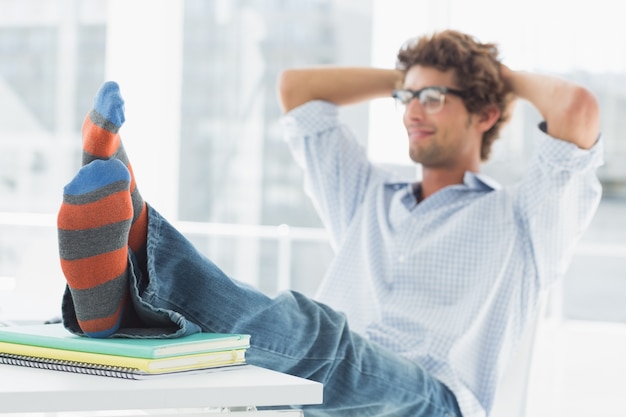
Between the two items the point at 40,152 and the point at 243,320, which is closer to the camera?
the point at 243,320

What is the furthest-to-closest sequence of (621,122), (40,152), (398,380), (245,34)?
1. (621,122)
2. (40,152)
3. (245,34)
4. (398,380)

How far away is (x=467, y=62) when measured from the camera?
2.33 m

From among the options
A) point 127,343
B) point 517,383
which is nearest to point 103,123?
point 127,343

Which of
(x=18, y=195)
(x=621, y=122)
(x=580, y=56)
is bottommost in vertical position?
(x=18, y=195)

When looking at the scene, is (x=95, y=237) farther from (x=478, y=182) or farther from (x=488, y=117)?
(x=488, y=117)

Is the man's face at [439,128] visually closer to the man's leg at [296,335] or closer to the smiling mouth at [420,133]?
the smiling mouth at [420,133]

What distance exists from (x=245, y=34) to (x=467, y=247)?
577 cm

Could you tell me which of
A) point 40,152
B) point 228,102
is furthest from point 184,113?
Result: point 40,152

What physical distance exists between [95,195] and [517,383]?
116cm

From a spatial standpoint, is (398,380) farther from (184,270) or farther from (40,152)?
(40,152)

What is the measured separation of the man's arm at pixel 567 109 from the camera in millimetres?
2074

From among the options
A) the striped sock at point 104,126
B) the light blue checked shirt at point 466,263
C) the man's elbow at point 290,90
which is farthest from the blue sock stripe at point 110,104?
the man's elbow at point 290,90

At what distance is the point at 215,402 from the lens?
0.95m

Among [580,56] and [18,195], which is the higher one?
[580,56]
